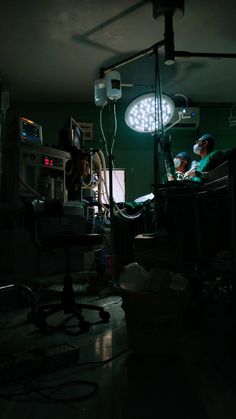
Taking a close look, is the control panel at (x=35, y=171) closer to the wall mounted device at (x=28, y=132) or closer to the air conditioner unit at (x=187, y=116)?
the wall mounted device at (x=28, y=132)

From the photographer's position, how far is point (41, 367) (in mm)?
1263

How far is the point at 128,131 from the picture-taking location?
4969 millimetres

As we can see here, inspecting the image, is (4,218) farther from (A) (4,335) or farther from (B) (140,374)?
(B) (140,374)

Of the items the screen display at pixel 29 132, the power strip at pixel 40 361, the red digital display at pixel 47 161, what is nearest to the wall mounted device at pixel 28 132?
the screen display at pixel 29 132

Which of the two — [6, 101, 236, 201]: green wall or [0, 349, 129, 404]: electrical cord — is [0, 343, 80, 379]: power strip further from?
[6, 101, 236, 201]: green wall

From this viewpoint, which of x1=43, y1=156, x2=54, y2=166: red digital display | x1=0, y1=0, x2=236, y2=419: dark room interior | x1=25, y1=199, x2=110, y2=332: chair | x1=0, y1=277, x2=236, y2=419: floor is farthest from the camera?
x1=43, y1=156, x2=54, y2=166: red digital display

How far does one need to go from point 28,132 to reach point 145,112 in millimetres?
1351

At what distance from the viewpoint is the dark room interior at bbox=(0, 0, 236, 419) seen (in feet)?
3.96

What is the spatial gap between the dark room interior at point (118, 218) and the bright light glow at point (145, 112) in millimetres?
16

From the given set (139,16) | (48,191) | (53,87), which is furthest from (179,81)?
(48,191)

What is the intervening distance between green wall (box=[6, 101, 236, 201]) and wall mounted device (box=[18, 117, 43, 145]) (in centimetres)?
137

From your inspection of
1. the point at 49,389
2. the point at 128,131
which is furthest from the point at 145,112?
the point at 49,389

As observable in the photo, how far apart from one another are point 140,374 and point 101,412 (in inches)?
11.8

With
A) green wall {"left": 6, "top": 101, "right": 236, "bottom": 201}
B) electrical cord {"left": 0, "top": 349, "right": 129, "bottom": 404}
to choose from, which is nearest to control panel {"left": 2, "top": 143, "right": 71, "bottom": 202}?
green wall {"left": 6, "top": 101, "right": 236, "bottom": 201}
